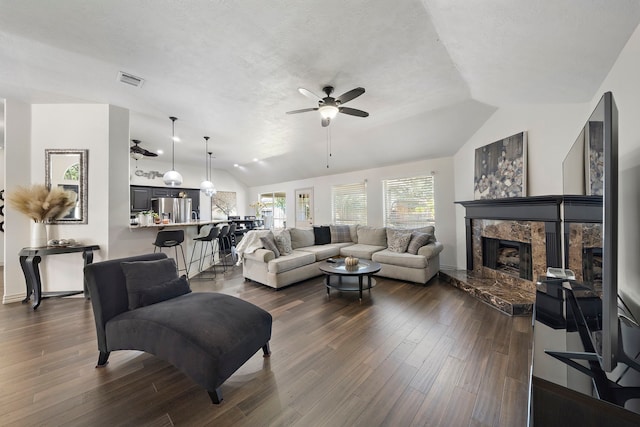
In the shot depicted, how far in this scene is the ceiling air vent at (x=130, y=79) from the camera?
2.69m

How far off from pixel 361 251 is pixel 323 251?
766 millimetres

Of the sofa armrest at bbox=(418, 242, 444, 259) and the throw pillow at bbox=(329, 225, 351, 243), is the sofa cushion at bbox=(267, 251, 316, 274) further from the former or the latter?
the sofa armrest at bbox=(418, 242, 444, 259)

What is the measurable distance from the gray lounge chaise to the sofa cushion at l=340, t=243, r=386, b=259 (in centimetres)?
300

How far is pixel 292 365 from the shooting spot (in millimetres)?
1911

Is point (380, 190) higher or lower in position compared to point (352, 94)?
lower

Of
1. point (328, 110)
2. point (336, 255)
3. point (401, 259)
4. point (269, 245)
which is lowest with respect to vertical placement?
point (336, 255)

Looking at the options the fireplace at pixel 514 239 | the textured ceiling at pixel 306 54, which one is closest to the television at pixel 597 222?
the textured ceiling at pixel 306 54

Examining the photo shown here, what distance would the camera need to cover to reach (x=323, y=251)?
15.5 ft

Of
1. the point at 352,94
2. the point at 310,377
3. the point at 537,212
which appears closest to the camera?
the point at 310,377

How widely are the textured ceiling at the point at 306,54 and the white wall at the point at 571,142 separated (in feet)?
0.61

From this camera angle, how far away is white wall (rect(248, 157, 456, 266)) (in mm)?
4891

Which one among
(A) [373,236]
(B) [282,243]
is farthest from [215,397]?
(A) [373,236]

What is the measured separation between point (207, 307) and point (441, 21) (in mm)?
2998

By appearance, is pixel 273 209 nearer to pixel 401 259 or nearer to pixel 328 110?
pixel 401 259
